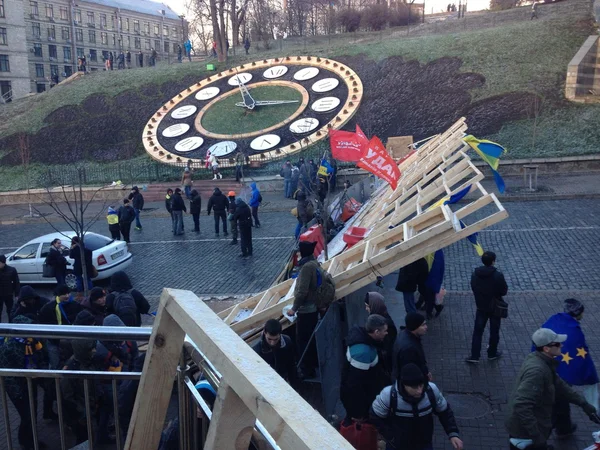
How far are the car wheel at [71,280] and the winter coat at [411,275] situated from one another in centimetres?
829

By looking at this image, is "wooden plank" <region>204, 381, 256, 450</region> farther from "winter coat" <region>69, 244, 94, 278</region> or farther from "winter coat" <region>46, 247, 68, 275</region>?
"winter coat" <region>46, 247, 68, 275</region>

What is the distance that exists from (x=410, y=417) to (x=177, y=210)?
14465mm

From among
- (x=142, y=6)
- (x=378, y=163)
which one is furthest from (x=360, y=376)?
(x=142, y=6)

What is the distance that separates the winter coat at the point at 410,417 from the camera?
441cm

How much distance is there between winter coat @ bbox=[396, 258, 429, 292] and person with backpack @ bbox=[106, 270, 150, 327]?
379cm

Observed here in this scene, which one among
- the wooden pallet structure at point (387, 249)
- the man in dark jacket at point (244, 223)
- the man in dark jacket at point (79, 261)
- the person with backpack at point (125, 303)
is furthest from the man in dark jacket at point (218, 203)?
the person with backpack at point (125, 303)

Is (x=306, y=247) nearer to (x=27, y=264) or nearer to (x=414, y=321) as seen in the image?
(x=414, y=321)

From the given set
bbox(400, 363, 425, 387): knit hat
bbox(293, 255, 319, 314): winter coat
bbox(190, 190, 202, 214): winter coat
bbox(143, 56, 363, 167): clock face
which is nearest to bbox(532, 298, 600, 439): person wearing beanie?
bbox(400, 363, 425, 387): knit hat

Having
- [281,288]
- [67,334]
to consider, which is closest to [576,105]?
[281,288]

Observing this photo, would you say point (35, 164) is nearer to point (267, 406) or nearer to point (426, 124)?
point (426, 124)

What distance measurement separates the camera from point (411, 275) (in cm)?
845

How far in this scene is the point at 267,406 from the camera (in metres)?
1.30

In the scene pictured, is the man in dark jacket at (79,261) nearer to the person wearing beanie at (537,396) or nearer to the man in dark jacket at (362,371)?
the man in dark jacket at (362,371)

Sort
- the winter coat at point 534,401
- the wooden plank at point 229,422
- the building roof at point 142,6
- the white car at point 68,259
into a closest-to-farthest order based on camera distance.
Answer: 1. the wooden plank at point 229,422
2. the winter coat at point 534,401
3. the white car at point 68,259
4. the building roof at point 142,6
